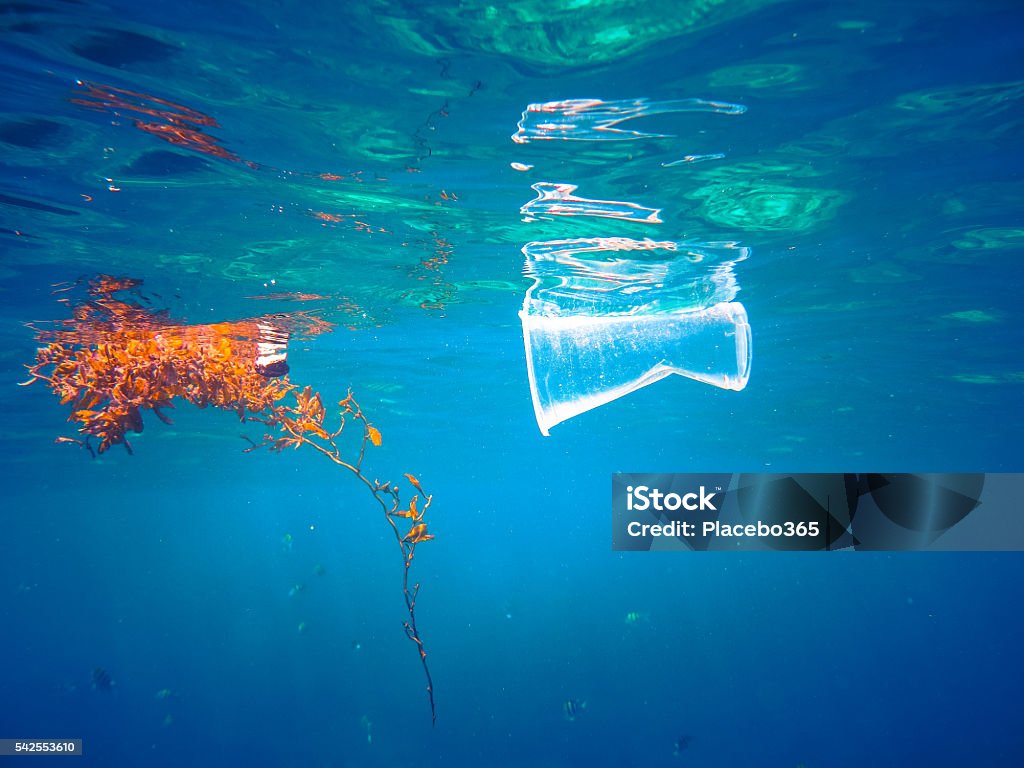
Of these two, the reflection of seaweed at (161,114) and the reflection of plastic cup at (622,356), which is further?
the reflection of plastic cup at (622,356)

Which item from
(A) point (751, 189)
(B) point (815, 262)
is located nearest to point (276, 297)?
(A) point (751, 189)

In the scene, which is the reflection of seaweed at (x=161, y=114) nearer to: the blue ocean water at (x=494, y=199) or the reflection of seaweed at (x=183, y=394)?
the blue ocean water at (x=494, y=199)

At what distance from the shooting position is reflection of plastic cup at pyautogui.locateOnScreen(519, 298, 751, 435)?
26.7ft

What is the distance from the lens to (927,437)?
109 feet

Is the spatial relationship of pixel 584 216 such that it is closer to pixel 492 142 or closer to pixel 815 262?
pixel 492 142
